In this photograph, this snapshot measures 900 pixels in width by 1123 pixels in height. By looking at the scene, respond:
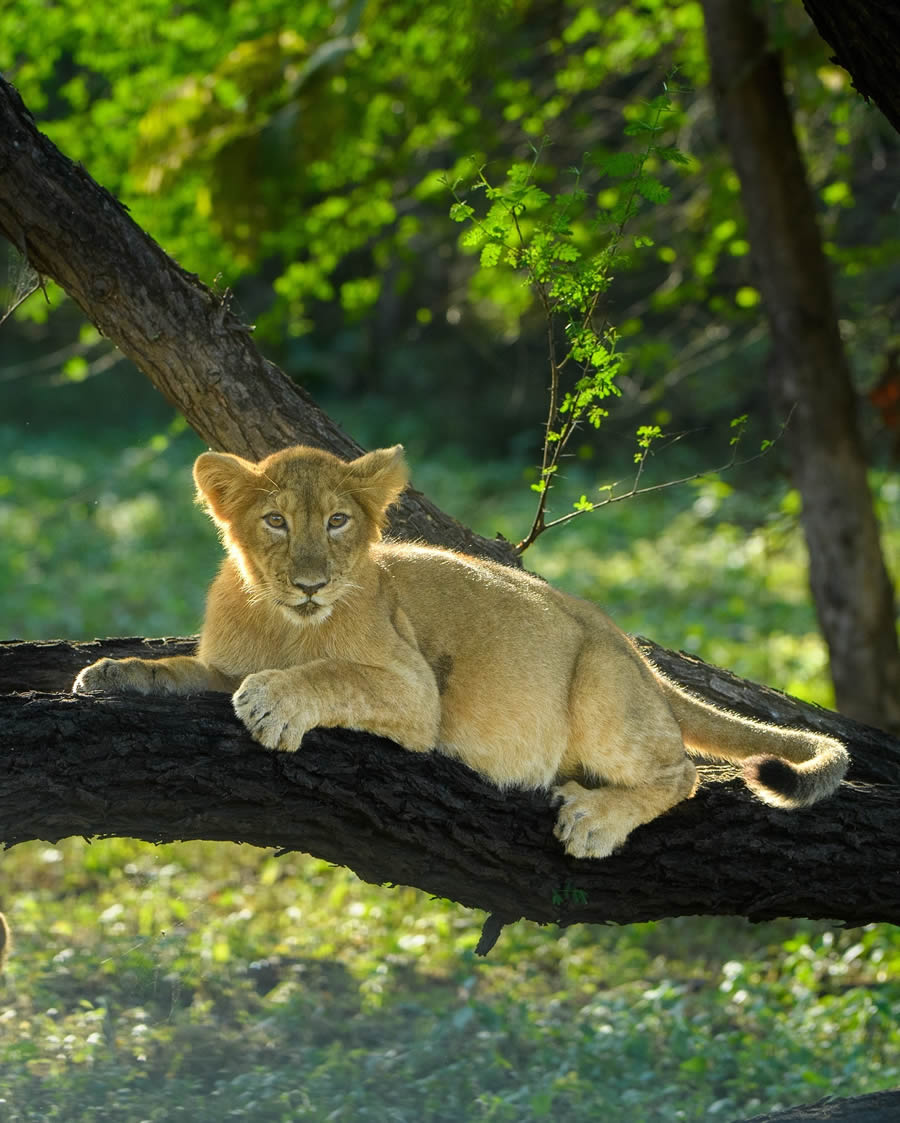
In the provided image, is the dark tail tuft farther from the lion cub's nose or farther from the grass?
the grass

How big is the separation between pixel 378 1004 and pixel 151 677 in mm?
2814

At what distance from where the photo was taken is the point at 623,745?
4.51 m

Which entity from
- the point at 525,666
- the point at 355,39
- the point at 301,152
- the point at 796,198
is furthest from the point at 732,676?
the point at 355,39

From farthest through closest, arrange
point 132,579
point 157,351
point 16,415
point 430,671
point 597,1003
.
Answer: point 16,415, point 132,579, point 597,1003, point 157,351, point 430,671

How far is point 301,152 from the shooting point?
768 cm

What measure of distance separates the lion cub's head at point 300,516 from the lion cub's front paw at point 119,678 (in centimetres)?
40

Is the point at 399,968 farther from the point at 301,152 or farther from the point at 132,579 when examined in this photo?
the point at 132,579

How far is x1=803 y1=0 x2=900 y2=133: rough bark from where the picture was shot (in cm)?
425

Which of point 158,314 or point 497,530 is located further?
point 497,530

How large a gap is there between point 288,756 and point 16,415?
30.1 m

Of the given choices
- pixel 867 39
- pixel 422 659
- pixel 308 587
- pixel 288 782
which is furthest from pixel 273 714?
pixel 867 39

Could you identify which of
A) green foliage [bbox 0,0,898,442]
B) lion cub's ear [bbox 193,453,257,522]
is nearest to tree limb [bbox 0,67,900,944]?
lion cub's ear [bbox 193,453,257,522]

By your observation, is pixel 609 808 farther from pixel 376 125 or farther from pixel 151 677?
pixel 376 125

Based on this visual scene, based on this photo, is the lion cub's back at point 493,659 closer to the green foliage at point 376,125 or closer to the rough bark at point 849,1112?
the rough bark at point 849,1112
